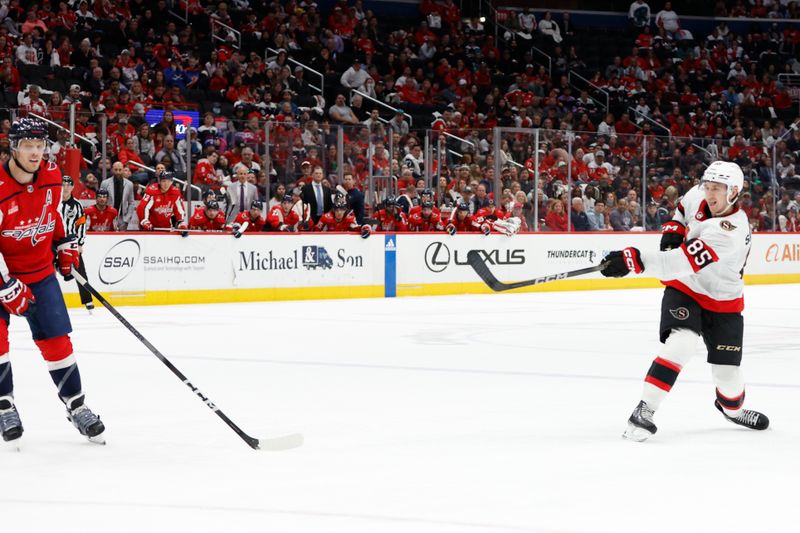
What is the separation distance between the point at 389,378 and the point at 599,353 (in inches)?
81.0

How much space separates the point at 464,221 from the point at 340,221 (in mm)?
1843

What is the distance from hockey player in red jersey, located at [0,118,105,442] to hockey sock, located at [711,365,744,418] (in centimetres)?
266

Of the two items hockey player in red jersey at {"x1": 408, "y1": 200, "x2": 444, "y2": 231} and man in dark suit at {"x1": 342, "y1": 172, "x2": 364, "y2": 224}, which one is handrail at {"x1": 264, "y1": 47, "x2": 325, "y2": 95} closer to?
hockey player in red jersey at {"x1": 408, "y1": 200, "x2": 444, "y2": 231}

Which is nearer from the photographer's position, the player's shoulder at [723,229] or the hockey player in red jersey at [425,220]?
the player's shoulder at [723,229]

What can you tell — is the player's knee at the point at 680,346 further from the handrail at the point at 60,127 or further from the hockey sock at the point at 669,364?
the handrail at the point at 60,127

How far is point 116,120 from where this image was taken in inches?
500

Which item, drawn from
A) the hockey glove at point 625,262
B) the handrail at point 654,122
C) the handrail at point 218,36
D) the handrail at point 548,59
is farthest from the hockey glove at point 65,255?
the handrail at point 548,59

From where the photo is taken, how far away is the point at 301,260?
543 inches

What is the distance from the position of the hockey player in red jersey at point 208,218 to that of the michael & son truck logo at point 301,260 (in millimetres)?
458

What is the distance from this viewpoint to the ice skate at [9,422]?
4559mm

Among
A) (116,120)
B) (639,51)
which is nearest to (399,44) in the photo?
(639,51)

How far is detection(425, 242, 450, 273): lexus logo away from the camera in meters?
14.7

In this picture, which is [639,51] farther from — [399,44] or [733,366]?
[733,366]

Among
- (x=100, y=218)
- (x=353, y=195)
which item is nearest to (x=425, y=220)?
(x=353, y=195)
